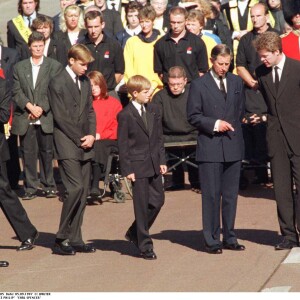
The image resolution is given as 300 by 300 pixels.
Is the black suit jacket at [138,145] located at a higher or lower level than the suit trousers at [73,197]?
higher

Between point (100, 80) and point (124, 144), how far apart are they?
375cm

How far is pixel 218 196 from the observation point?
12945 mm

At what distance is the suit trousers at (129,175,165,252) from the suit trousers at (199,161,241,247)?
0.46m

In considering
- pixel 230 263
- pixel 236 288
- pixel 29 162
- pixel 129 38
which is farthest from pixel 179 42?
pixel 236 288

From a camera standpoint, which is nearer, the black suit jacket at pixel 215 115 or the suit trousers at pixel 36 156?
the black suit jacket at pixel 215 115

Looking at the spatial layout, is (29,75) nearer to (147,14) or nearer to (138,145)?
(147,14)

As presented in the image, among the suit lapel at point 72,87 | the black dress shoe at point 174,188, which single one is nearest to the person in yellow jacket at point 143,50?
the black dress shoe at point 174,188

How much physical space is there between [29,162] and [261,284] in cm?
653

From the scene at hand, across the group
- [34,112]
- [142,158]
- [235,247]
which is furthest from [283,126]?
[34,112]

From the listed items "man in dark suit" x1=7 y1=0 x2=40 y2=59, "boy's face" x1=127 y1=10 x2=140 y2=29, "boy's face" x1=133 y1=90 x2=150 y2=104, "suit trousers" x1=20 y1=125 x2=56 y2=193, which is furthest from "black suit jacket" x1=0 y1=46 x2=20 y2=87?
"boy's face" x1=133 y1=90 x2=150 y2=104

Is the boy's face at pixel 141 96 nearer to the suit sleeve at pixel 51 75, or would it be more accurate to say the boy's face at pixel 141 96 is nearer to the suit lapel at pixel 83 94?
the suit lapel at pixel 83 94

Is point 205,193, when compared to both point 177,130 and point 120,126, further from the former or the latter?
point 177,130

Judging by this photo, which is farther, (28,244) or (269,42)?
(28,244)

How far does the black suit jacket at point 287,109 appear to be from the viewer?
12.7 metres
